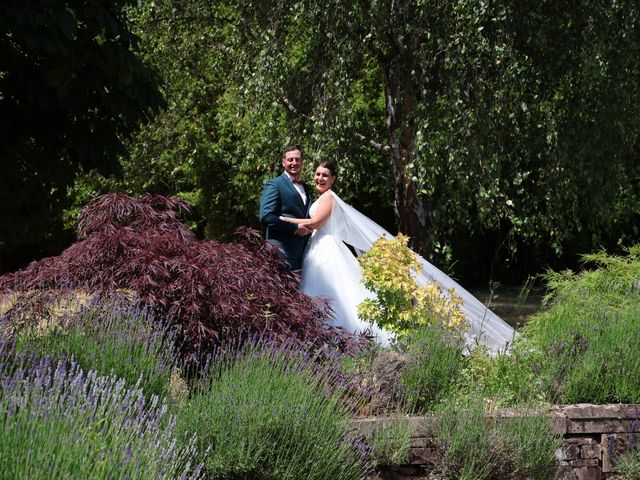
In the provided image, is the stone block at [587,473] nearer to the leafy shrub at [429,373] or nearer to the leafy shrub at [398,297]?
the leafy shrub at [429,373]

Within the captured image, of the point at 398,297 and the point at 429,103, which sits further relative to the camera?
the point at 429,103

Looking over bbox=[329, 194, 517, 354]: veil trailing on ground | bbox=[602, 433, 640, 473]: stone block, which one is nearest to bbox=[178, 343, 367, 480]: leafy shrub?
bbox=[602, 433, 640, 473]: stone block

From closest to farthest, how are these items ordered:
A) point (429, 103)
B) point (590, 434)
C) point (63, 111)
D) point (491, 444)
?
1. point (491, 444)
2. point (590, 434)
3. point (63, 111)
4. point (429, 103)

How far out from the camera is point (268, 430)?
4262mm

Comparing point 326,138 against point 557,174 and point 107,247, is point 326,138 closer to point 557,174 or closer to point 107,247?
point 557,174

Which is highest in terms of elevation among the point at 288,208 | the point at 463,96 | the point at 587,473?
the point at 463,96

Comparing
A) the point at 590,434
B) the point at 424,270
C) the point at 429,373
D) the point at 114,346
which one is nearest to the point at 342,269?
the point at 424,270

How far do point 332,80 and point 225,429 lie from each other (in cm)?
604

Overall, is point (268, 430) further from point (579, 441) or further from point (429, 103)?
point (429, 103)

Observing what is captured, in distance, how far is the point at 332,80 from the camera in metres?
9.74

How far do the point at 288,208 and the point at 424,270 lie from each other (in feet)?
4.29

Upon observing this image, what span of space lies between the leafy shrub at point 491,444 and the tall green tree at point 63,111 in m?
2.82

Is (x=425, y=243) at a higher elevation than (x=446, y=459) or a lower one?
higher

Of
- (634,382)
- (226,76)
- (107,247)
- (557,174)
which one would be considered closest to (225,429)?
(107,247)
